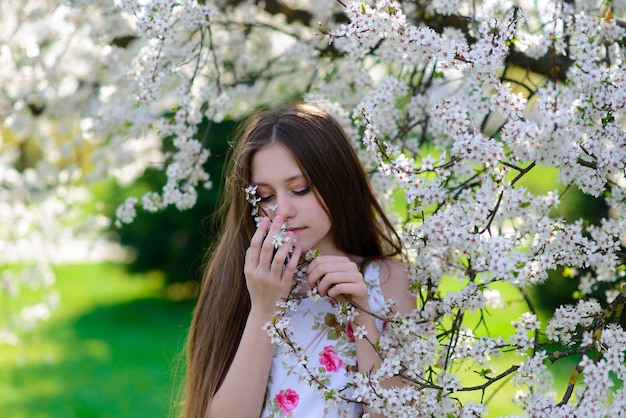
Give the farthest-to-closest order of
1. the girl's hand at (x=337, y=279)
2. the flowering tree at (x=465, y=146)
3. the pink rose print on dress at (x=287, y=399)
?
the pink rose print on dress at (x=287, y=399)
the girl's hand at (x=337, y=279)
the flowering tree at (x=465, y=146)

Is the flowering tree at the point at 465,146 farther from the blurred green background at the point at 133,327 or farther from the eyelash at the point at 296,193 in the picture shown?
the blurred green background at the point at 133,327

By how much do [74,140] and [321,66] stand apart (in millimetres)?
1861

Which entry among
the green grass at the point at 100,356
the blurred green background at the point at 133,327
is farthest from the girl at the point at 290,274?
the blurred green background at the point at 133,327

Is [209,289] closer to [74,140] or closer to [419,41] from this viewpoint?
[419,41]

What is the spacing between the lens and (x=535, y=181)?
792 centimetres

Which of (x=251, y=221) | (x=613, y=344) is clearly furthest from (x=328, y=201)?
(x=613, y=344)

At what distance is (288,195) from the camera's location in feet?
5.75

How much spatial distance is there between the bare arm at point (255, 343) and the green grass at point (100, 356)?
5.92 feet

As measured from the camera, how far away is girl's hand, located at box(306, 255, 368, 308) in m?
1.62

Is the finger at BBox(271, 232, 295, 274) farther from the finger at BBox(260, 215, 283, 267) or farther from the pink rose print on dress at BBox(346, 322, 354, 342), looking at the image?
the pink rose print on dress at BBox(346, 322, 354, 342)

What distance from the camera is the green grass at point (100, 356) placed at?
202 inches

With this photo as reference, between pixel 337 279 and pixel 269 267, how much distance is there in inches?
6.7

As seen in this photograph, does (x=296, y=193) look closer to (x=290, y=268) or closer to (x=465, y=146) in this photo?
(x=290, y=268)

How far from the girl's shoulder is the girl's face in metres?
0.25
